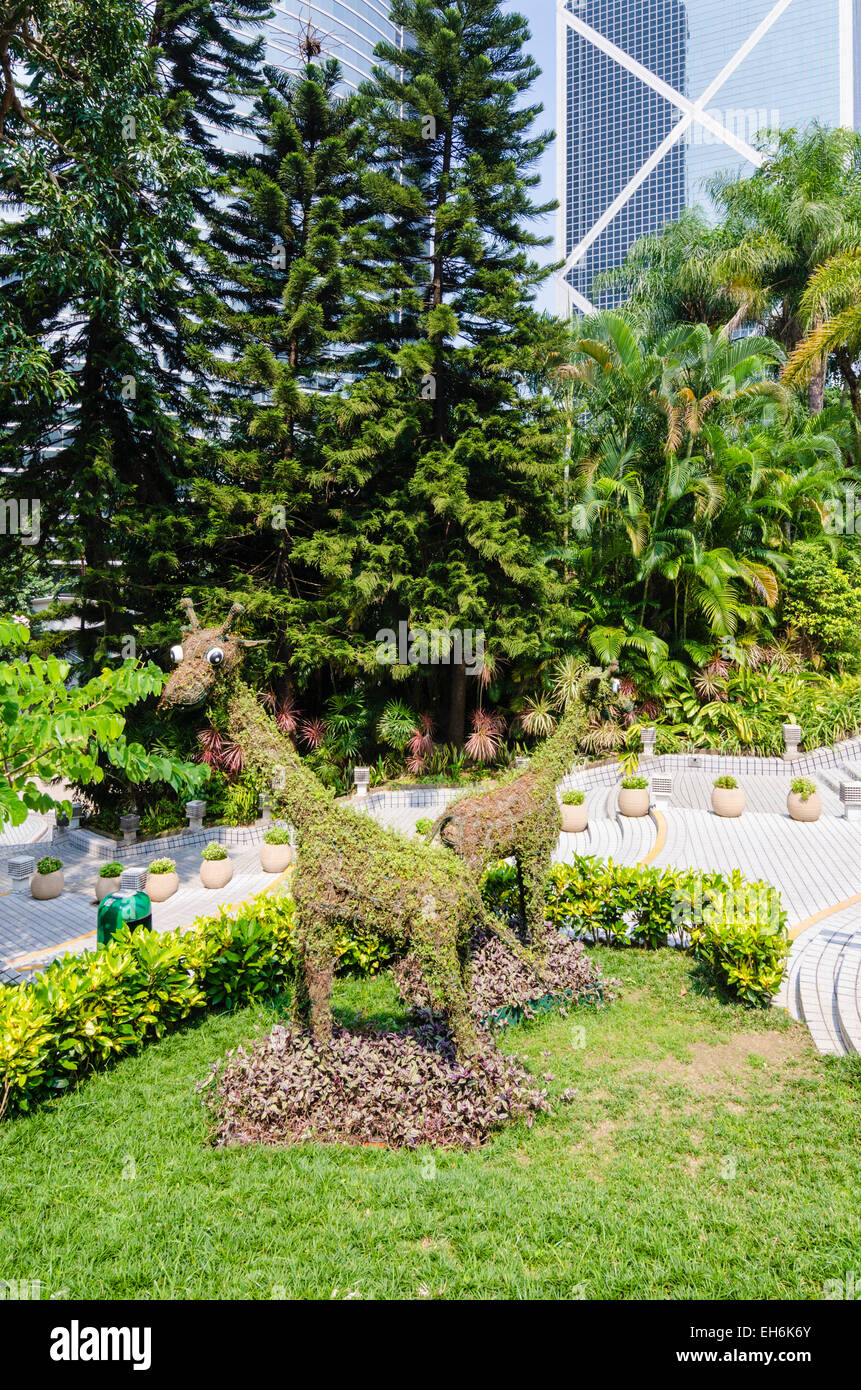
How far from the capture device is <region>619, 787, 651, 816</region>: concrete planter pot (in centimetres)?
1098

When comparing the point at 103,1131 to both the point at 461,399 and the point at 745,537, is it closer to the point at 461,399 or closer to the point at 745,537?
the point at 461,399

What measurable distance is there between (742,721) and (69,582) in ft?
36.6

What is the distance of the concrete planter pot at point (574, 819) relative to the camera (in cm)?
1050

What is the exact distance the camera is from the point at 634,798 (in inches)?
432

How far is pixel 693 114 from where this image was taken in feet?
206

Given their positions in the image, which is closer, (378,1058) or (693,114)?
(378,1058)

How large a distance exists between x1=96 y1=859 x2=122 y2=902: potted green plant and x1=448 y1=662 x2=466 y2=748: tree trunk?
19.8 ft

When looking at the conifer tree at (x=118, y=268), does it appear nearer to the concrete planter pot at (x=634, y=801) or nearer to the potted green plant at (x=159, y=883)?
the potted green plant at (x=159, y=883)

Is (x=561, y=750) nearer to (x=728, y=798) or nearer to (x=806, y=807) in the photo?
(x=728, y=798)

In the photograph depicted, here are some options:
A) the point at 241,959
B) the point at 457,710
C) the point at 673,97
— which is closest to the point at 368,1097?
the point at 241,959

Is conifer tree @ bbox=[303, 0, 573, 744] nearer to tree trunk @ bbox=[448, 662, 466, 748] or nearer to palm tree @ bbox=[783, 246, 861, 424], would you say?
tree trunk @ bbox=[448, 662, 466, 748]

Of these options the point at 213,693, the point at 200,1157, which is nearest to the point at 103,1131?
the point at 200,1157

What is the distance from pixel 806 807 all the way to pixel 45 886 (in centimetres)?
986

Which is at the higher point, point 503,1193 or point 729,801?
point 729,801
